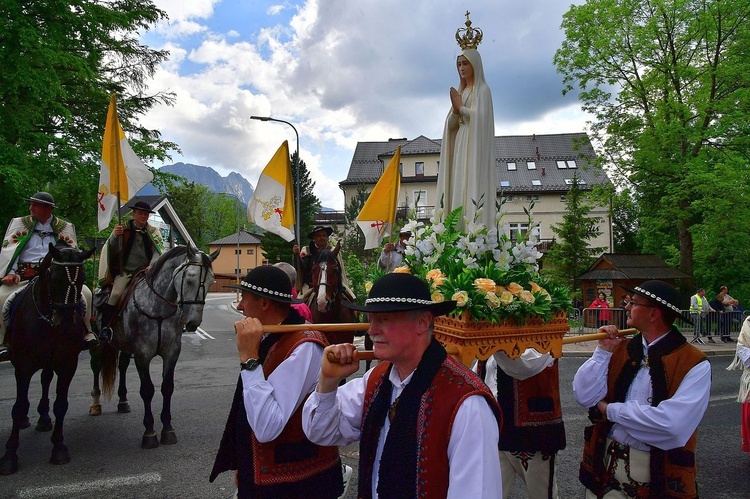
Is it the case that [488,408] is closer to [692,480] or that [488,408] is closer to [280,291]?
[280,291]

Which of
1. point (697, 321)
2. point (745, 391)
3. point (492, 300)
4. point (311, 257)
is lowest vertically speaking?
point (697, 321)

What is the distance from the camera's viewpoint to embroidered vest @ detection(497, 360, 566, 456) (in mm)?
3580

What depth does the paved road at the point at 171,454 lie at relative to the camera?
495 cm

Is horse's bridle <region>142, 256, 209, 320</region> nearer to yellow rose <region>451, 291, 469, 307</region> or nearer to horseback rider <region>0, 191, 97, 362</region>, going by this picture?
horseback rider <region>0, 191, 97, 362</region>

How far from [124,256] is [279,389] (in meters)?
5.79

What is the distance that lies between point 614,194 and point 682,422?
23.5 m

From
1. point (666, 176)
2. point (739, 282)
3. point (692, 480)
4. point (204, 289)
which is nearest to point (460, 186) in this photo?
point (692, 480)

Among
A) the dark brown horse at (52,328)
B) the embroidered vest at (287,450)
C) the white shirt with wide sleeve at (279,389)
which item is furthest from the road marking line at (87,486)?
the white shirt with wide sleeve at (279,389)

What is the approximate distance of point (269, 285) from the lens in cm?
270

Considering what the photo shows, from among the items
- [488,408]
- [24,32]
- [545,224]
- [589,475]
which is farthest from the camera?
[545,224]

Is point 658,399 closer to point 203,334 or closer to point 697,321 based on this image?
point 697,321

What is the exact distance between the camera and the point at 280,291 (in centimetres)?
271

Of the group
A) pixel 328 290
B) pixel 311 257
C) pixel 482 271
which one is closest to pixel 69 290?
pixel 328 290

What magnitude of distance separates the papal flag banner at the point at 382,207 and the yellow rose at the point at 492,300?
344 cm
